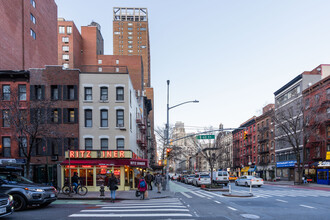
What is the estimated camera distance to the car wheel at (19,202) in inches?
524

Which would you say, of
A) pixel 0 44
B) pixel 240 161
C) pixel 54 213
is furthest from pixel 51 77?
pixel 240 161

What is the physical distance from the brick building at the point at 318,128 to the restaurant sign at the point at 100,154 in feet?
86.3

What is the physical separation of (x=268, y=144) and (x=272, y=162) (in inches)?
161

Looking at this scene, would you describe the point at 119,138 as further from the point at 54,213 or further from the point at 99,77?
the point at 54,213

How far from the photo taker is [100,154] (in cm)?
2950

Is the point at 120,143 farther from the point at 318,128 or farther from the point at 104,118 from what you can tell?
the point at 318,128

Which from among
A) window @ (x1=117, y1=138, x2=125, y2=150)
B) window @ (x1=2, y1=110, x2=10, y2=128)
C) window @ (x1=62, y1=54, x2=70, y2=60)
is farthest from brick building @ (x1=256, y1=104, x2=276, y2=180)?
window @ (x1=2, y1=110, x2=10, y2=128)

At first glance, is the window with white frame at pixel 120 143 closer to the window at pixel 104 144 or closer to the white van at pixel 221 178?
the window at pixel 104 144

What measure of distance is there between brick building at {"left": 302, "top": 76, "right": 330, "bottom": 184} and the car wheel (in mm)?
38270

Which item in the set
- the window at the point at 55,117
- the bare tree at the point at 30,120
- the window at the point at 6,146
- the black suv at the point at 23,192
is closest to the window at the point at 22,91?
the window at the point at 55,117

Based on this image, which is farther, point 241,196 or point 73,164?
→ point 73,164

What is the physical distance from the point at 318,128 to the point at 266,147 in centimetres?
2258

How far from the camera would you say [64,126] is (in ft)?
99.1

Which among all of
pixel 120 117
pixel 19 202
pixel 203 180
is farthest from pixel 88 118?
pixel 19 202
